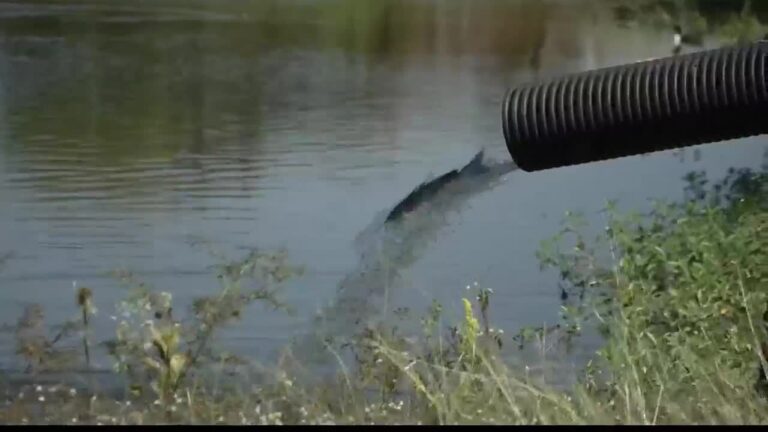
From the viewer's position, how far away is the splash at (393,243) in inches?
55.2

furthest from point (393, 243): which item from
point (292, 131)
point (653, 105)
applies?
point (653, 105)

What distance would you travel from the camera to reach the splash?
4.60 ft

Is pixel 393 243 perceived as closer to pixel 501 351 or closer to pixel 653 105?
pixel 501 351

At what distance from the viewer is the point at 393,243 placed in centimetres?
143

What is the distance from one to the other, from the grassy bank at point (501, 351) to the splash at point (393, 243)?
3cm

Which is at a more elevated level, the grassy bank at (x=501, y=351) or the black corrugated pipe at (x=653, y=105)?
the black corrugated pipe at (x=653, y=105)

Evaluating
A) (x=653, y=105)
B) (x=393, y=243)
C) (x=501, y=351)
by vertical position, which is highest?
(x=653, y=105)

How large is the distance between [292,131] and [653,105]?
47 cm

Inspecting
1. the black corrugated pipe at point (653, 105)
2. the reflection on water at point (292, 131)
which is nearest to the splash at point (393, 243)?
the reflection on water at point (292, 131)

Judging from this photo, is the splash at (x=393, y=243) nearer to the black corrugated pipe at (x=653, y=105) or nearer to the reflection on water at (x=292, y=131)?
the reflection on water at (x=292, y=131)

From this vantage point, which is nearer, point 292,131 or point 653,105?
point 653,105

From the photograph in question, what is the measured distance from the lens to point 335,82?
4.72ft

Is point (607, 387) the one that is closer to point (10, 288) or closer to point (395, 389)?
point (395, 389)

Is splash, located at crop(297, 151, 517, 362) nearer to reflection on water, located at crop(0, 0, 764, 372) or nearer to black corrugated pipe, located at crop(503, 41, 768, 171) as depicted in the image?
reflection on water, located at crop(0, 0, 764, 372)
